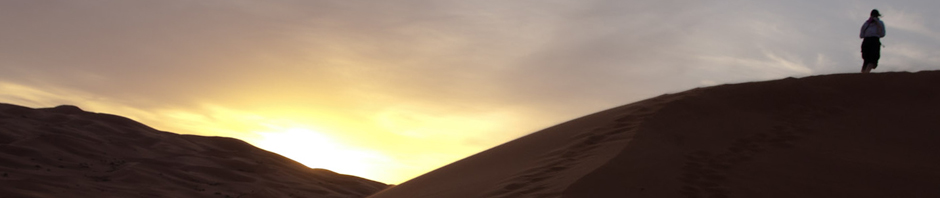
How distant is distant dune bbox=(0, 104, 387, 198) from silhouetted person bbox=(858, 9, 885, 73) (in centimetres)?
1202

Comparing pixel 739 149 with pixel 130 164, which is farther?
pixel 130 164

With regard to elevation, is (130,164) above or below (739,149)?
above

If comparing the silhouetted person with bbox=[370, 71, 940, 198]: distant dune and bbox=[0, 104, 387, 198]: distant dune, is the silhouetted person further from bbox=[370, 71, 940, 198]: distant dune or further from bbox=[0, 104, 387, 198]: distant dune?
bbox=[0, 104, 387, 198]: distant dune

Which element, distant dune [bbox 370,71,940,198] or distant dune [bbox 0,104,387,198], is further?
distant dune [bbox 0,104,387,198]

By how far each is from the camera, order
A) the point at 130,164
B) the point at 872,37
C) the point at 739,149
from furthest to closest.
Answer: the point at 130,164 < the point at 872,37 < the point at 739,149

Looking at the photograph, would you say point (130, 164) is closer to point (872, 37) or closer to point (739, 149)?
point (739, 149)

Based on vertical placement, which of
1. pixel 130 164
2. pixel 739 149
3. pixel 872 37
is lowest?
pixel 739 149

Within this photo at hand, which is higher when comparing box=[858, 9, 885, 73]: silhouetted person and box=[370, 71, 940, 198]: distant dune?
box=[858, 9, 885, 73]: silhouetted person

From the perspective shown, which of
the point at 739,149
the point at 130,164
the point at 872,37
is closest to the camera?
the point at 739,149

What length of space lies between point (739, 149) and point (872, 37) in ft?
17.2

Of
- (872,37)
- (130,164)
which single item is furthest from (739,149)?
(130,164)

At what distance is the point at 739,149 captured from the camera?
849 cm

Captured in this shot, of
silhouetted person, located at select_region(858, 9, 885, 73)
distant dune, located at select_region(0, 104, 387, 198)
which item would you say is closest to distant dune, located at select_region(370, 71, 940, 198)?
silhouetted person, located at select_region(858, 9, 885, 73)

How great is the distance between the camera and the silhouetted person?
12.1 metres
